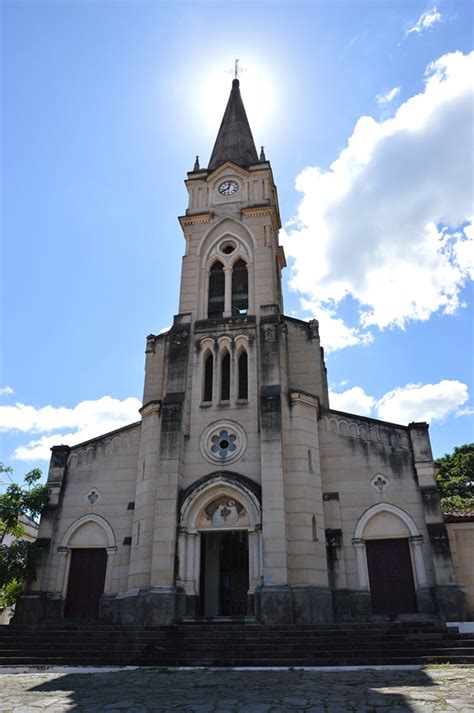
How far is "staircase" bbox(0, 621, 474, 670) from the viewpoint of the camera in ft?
41.2

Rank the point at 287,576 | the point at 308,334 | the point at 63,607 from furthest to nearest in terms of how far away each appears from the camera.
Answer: the point at 308,334, the point at 63,607, the point at 287,576

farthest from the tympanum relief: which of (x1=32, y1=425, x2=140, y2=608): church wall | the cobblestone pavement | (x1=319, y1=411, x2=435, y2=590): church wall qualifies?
the cobblestone pavement

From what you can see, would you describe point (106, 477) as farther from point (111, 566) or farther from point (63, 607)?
point (63, 607)

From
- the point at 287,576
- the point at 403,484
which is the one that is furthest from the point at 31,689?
the point at 403,484

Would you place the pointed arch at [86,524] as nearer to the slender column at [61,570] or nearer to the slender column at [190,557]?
the slender column at [61,570]

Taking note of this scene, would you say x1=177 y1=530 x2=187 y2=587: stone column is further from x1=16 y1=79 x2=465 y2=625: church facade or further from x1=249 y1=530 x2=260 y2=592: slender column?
Answer: x1=249 y1=530 x2=260 y2=592: slender column

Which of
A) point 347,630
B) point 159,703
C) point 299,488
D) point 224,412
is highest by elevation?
point 224,412

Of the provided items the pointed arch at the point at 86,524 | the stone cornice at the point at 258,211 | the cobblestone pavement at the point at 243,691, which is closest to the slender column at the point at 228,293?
the stone cornice at the point at 258,211

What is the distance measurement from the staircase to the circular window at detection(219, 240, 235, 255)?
17.2m

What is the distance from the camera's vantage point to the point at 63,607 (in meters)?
20.9

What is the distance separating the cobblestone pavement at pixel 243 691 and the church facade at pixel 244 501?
689 centimetres

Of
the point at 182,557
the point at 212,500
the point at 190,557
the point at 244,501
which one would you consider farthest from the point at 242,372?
the point at 182,557

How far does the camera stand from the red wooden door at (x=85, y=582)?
2098 cm

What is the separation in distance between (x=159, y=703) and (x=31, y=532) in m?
38.7
